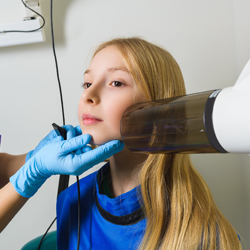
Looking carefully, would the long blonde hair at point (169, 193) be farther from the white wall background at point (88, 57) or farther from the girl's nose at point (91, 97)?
the white wall background at point (88, 57)

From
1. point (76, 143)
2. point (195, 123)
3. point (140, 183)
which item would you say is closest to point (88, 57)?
point (76, 143)

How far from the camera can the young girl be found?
774 millimetres

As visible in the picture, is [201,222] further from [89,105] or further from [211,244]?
[89,105]

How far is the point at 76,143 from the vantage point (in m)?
0.78

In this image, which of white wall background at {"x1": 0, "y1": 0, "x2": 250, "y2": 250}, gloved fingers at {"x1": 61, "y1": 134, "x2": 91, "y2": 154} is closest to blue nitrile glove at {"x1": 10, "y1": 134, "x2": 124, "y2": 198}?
gloved fingers at {"x1": 61, "y1": 134, "x2": 91, "y2": 154}

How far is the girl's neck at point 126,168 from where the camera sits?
0.91 metres

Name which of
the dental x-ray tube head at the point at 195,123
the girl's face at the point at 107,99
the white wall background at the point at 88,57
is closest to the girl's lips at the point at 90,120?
the girl's face at the point at 107,99

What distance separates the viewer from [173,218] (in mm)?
809

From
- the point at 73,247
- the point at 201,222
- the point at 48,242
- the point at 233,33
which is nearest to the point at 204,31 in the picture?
the point at 233,33

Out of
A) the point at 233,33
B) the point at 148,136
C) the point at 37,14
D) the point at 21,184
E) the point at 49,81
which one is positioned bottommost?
the point at 21,184

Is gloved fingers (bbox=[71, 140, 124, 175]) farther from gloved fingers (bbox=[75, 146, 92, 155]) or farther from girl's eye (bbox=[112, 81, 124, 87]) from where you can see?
girl's eye (bbox=[112, 81, 124, 87])

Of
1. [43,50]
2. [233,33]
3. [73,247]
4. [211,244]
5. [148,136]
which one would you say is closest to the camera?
[148,136]

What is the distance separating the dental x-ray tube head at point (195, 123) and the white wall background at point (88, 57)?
0.71 meters

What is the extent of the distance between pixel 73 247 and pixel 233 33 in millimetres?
1289
